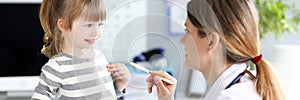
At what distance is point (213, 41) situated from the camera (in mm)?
756

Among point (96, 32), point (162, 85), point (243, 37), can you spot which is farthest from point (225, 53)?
point (96, 32)

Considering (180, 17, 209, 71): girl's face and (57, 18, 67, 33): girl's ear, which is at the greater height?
(57, 18, 67, 33): girl's ear

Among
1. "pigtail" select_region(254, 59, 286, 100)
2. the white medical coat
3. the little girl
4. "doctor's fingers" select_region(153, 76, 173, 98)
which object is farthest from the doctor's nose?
"pigtail" select_region(254, 59, 286, 100)

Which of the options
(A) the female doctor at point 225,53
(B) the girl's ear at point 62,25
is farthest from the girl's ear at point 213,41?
(B) the girl's ear at point 62,25

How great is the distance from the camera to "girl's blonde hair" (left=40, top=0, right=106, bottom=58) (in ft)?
2.19

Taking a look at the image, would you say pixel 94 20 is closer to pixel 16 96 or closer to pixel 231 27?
pixel 231 27

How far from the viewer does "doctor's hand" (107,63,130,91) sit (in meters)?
0.70

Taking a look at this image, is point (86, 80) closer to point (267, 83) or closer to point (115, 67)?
point (115, 67)

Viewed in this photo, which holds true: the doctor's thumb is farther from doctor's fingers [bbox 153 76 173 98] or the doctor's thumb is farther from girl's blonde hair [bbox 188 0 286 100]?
girl's blonde hair [bbox 188 0 286 100]

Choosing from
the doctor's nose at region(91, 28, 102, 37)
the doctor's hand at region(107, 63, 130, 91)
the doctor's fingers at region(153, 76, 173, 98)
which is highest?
the doctor's nose at region(91, 28, 102, 37)

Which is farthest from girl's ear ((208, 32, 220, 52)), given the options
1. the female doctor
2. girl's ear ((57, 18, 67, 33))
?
girl's ear ((57, 18, 67, 33))

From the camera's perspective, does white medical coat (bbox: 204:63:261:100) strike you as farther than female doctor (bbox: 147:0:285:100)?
Yes

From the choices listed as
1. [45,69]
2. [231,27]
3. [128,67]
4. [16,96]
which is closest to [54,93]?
[45,69]

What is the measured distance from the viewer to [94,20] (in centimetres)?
67
